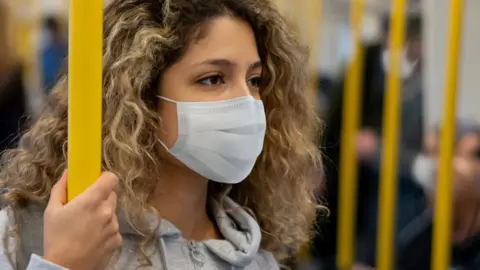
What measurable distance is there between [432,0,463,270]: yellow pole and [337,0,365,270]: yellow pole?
880mm

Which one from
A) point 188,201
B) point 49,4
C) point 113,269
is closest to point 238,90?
point 188,201

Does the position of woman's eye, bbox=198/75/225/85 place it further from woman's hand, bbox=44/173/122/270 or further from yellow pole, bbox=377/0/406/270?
yellow pole, bbox=377/0/406/270

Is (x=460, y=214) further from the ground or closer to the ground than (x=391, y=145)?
closer to the ground

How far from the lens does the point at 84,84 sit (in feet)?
2.84

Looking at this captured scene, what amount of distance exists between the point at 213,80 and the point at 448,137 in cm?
69

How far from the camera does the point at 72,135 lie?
880mm

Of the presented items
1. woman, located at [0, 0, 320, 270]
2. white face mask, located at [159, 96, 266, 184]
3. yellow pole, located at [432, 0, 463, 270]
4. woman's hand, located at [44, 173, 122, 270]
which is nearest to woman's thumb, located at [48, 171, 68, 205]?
woman's hand, located at [44, 173, 122, 270]

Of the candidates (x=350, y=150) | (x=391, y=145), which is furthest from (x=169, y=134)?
(x=350, y=150)

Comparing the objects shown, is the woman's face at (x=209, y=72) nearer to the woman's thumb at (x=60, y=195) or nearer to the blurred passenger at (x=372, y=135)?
the woman's thumb at (x=60, y=195)

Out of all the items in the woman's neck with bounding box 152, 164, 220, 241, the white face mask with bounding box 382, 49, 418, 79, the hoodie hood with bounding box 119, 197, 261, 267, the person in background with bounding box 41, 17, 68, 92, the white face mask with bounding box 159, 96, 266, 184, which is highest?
the white face mask with bounding box 159, 96, 266, 184

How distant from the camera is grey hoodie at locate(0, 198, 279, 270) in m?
1.08

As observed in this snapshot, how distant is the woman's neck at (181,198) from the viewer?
4.17 ft

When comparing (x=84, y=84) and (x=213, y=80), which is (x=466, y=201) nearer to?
(x=213, y=80)

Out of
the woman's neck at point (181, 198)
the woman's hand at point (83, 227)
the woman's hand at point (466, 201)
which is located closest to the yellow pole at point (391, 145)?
the woman's hand at point (466, 201)
